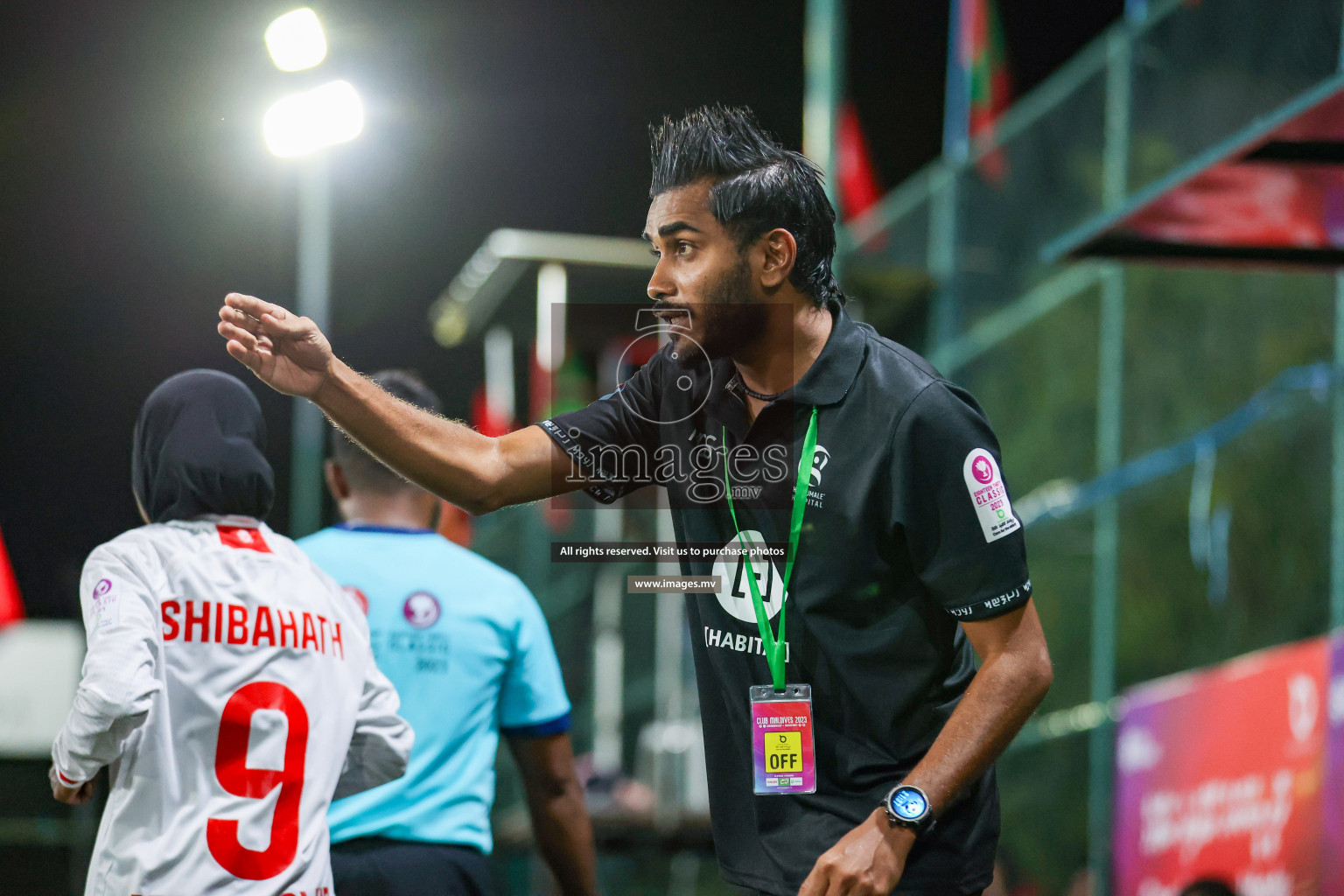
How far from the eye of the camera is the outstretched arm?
2.33 m

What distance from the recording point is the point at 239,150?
20.4 feet

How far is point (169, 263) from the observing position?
6.72 m

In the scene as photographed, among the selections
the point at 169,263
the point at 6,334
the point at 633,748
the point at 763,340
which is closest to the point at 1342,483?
the point at 763,340

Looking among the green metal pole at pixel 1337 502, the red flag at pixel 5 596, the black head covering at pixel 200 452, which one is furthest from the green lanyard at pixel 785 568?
the red flag at pixel 5 596

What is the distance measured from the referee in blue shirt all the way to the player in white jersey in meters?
0.37

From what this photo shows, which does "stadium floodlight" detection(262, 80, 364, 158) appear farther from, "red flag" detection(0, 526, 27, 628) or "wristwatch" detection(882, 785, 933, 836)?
"wristwatch" detection(882, 785, 933, 836)

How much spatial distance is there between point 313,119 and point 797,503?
3.97 meters

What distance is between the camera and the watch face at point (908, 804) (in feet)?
7.61

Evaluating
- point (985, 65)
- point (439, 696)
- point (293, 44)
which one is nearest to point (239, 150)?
point (293, 44)

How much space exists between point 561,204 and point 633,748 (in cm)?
331

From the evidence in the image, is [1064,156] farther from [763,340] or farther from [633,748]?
[763,340]

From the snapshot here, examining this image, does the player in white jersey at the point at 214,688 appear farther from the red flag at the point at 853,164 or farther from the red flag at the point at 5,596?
the red flag at the point at 853,164

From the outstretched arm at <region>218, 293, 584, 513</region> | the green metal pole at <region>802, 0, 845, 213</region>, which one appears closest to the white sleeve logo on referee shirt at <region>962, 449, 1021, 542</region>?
the outstretched arm at <region>218, 293, 584, 513</region>

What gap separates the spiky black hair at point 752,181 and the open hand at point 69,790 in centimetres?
165
